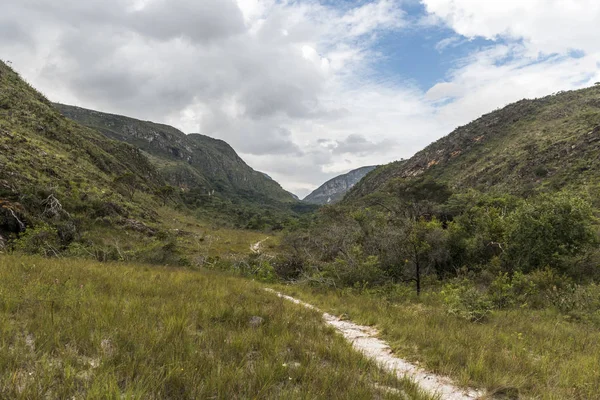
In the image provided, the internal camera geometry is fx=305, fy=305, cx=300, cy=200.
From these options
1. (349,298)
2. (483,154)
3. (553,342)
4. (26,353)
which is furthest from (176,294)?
(483,154)

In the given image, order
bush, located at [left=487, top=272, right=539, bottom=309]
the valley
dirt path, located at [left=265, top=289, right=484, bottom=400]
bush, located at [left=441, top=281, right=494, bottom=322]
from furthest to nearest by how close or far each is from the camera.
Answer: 1. bush, located at [left=487, top=272, right=539, bottom=309]
2. bush, located at [left=441, top=281, right=494, bottom=322]
3. dirt path, located at [left=265, top=289, right=484, bottom=400]
4. the valley

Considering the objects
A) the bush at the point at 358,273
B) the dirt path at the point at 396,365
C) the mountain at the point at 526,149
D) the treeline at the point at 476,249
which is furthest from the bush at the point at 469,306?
the mountain at the point at 526,149

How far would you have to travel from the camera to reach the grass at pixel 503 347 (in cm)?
414

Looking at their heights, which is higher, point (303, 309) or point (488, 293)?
point (303, 309)

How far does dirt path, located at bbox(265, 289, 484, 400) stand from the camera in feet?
13.0

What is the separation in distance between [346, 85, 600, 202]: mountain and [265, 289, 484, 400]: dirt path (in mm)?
34113

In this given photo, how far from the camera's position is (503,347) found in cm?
573

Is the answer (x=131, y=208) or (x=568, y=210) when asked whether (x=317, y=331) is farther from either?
(x=131, y=208)

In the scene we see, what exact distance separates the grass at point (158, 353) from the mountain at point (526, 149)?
36716 millimetres

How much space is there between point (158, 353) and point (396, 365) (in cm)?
352

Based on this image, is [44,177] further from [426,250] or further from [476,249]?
[476,249]

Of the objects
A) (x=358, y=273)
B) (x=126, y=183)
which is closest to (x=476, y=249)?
(x=358, y=273)

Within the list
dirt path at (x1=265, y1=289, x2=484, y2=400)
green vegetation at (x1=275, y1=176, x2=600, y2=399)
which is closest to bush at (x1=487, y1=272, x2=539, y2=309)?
green vegetation at (x1=275, y1=176, x2=600, y2=399)

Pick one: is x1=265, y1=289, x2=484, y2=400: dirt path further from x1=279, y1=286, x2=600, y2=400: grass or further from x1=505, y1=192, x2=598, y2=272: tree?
x1=505, y1=192, x2=598, y2=272: tree
